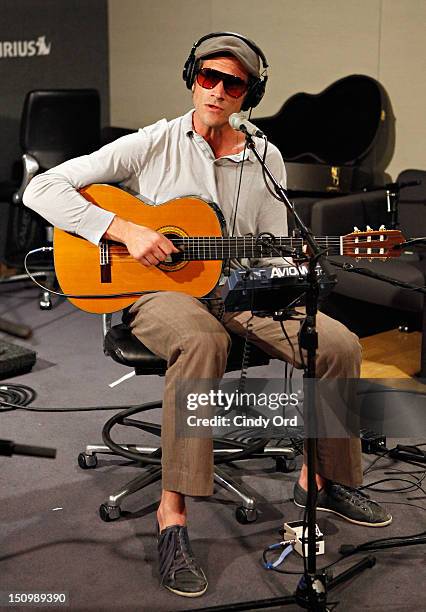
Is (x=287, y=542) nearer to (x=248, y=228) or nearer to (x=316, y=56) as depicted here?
(x=248, y=228)

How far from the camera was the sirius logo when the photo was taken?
6531 millimetres

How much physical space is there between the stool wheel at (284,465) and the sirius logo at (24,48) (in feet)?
15.2

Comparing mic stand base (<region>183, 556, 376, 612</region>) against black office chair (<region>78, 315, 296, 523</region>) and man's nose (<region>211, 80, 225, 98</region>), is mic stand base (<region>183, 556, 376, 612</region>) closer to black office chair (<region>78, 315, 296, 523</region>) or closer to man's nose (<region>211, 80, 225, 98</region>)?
black office chair (<region>78, 315, 296, 523</region>)

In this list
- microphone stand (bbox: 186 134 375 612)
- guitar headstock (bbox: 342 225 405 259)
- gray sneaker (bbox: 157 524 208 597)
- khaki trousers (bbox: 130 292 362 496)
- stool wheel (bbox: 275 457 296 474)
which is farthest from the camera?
stool wheel (bbox: 275 457 296 474)

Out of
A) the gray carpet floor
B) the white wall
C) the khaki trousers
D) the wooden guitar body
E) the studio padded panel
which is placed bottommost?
the gray carpet floor

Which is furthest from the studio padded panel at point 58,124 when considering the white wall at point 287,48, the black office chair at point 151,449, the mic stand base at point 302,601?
the mic stand base at point 302,601

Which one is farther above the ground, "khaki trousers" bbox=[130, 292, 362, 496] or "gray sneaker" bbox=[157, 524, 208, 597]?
"khaki trousers" bbox=[130, 292, 362, 496]

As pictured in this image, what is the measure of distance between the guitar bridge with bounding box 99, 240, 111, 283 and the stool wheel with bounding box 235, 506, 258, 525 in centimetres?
80

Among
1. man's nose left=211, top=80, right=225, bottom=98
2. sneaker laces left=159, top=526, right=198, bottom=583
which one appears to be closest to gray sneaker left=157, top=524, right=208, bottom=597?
sneaker laces left=159, top=526, right=198, bottom=583

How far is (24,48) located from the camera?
6570mm

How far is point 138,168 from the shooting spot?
2750 millimetres

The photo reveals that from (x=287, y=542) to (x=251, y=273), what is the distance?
2.57ft

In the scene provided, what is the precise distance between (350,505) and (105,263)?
105 cm

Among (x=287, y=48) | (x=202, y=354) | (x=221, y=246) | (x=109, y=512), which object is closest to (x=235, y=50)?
(x=221, y=246)
